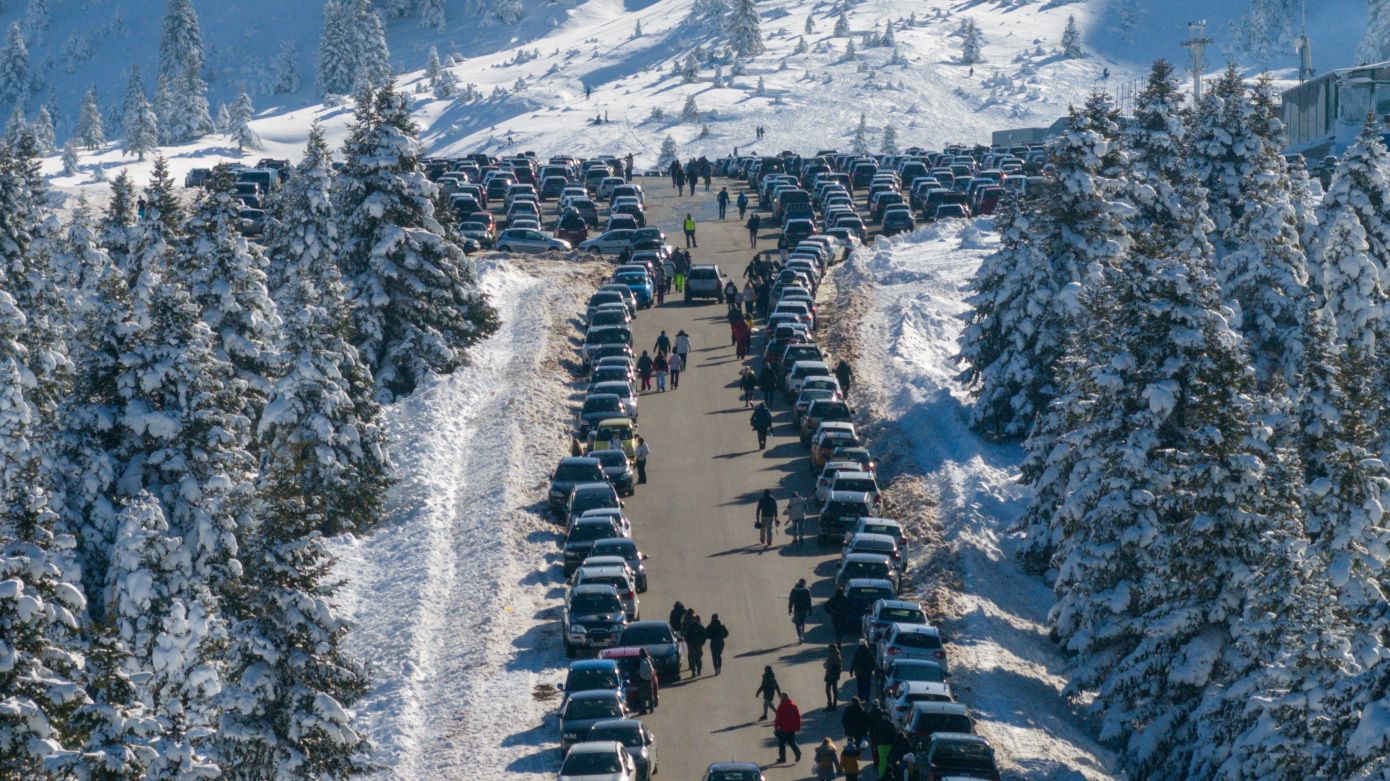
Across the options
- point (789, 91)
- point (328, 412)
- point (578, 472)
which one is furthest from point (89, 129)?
point (578, 472)

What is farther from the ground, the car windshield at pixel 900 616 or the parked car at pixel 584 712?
the car windshield at pixel 900 616

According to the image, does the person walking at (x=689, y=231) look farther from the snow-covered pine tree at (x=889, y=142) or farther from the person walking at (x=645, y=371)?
the snow-covered pine tree at (x=889, y=142)

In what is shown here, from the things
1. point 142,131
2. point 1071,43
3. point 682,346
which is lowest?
point 682,346

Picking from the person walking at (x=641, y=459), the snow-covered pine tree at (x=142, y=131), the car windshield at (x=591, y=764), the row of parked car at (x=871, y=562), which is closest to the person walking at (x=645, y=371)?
the row of parked car at (x=871, y=562)

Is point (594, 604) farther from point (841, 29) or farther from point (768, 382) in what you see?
point (841, 29)

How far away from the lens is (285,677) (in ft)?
110

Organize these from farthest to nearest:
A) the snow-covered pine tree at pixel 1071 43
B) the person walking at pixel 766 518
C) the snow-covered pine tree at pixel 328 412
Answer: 1. the snow-covered pine tree at pixel 1071 43
2. the snow-covered pine tree at pixel 328 412
3. the person walking at pixel 766 518

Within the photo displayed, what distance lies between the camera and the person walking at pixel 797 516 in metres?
51.2

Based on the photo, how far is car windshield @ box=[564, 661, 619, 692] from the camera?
3906cm

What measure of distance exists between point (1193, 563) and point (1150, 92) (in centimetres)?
3279

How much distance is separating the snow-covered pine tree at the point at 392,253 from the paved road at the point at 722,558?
792cm

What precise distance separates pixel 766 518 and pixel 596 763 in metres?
16.4

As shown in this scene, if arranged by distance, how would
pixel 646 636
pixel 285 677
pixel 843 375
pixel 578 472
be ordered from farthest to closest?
1. pixel 843 375
2. pixel 578 472
3. pixel 646 636
4. pixel 285 677

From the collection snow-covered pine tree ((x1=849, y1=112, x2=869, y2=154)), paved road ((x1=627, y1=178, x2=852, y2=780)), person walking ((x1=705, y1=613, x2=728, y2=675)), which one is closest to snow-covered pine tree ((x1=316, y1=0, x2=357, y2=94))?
snow-covered pine tree ((x1=849, y1=112, x2=869, y2=154))
